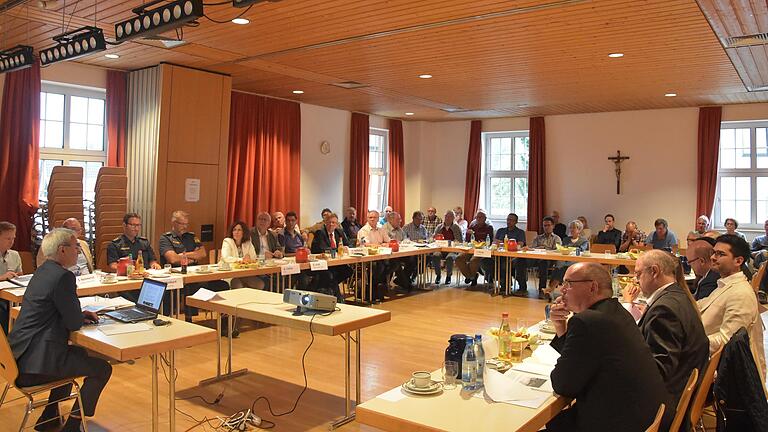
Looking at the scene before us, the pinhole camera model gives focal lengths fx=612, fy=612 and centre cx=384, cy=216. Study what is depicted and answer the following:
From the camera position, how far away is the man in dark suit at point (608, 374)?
2.25 meters

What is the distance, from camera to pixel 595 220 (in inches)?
435

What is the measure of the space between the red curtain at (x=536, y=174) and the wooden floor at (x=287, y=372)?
161 inches

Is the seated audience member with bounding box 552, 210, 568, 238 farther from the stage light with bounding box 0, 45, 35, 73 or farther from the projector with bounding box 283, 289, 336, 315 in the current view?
the stage light with bounding box 0, 45, 35, 73

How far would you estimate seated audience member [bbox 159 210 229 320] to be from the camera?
6559 mm

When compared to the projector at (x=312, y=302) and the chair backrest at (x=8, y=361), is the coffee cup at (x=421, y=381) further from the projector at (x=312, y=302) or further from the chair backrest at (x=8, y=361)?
the chair backrest at (x=8, y=361)

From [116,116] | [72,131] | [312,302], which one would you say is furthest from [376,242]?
[312,302]

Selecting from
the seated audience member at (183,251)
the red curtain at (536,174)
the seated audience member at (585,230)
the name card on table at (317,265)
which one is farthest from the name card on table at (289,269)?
the red curtain at (536,174)

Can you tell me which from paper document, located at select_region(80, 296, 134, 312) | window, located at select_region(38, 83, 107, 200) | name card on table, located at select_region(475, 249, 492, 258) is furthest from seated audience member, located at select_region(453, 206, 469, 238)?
paper document, located at select_region(80, 296, 134, 312)

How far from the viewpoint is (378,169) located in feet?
40.0

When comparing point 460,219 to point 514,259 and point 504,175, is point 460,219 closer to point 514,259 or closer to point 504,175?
point 504,175

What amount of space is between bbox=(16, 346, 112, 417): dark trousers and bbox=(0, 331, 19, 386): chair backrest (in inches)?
2.2

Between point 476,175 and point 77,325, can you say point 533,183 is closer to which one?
point 476,175

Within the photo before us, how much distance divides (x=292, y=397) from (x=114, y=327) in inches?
56.6

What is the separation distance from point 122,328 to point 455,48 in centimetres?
425
